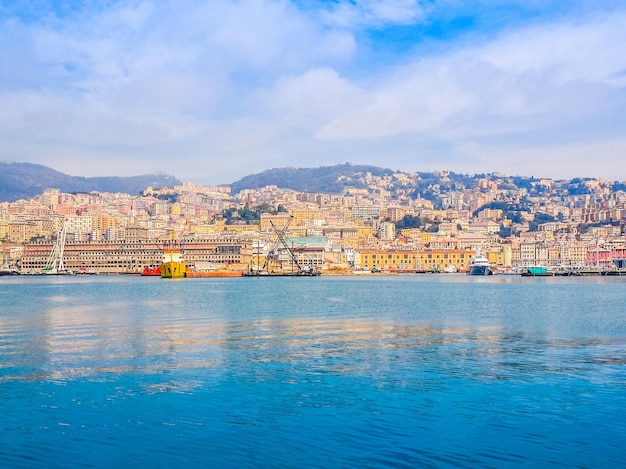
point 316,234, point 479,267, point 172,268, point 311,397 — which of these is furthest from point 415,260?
point 311,397

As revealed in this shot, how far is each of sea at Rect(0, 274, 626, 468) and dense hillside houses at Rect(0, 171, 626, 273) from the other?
76887 mm

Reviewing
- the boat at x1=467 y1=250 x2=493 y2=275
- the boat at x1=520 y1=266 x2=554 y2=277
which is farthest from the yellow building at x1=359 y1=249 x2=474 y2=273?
the boat at x1=520 y1=266 x2=554 y2=277

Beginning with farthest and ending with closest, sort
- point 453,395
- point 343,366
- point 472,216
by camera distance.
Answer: point 472,216, point 343,366, point 453,395

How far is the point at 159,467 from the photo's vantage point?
7.25 m

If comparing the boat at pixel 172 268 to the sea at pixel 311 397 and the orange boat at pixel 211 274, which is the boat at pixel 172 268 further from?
the sea at pixel 311 397

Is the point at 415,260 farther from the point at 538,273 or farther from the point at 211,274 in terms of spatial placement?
the point at 211,274

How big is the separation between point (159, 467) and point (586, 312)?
2081 cm

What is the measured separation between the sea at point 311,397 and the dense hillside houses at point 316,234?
3027 inches

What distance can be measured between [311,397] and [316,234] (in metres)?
121

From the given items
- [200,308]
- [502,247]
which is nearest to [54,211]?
[502,247]

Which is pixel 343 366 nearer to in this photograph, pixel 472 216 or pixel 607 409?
pixel 607 409

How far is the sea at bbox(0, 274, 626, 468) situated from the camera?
771 centimetres

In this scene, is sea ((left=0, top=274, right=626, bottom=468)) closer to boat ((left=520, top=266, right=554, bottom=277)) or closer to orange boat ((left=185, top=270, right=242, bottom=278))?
orange boat ((left=185, top=270, right=242, bottom=278))

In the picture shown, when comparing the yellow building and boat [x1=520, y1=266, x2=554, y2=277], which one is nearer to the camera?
boat [x1=520, y1=266, x2=554, y2=277]
